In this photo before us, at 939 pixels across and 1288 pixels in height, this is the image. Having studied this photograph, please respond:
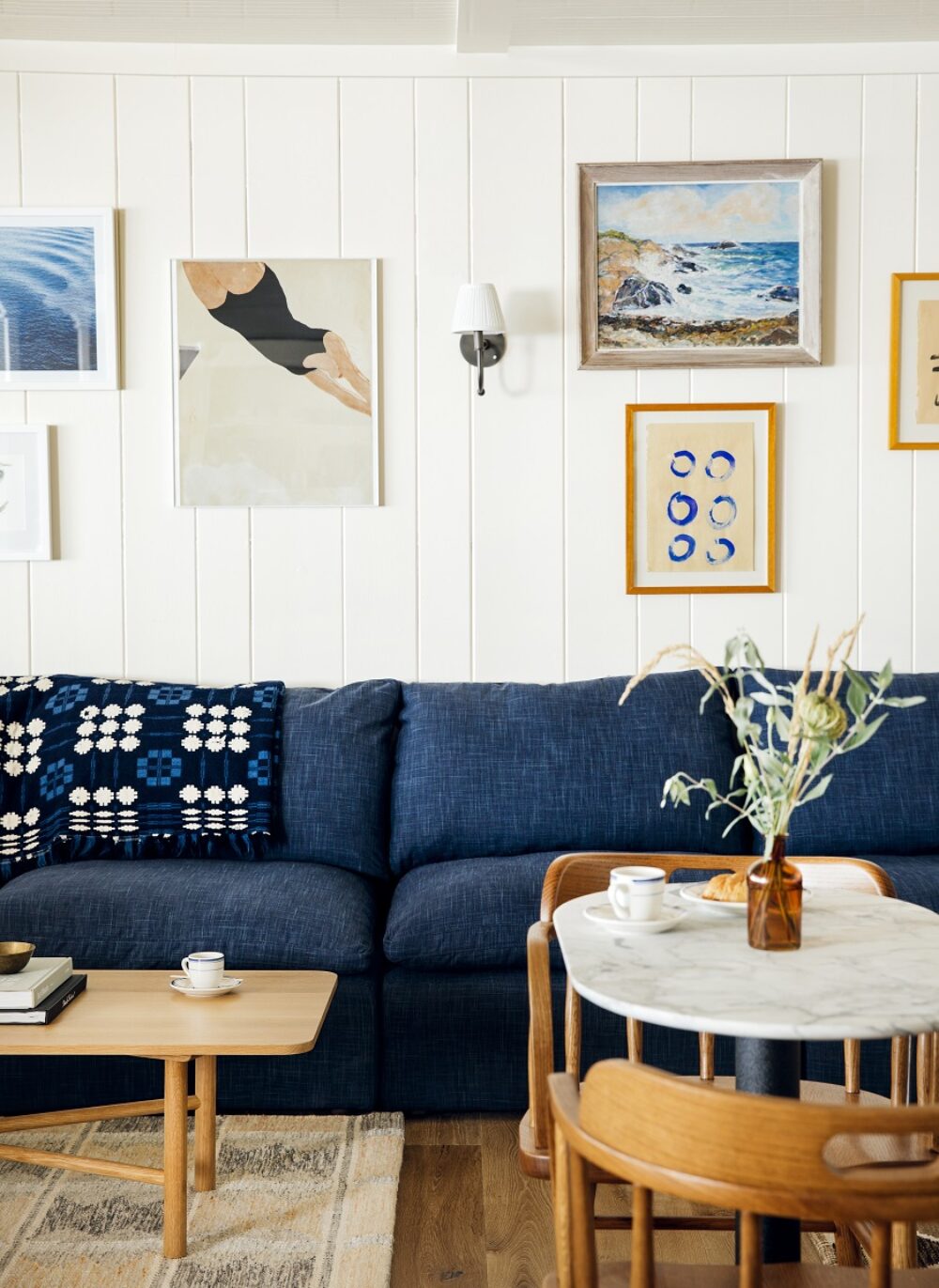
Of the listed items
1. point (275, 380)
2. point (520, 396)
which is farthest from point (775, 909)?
point (275, 380)

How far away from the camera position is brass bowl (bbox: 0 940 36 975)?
7.18 feet

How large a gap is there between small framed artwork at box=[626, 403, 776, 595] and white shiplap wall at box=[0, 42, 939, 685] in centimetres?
5

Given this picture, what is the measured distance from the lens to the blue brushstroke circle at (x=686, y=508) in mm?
3434

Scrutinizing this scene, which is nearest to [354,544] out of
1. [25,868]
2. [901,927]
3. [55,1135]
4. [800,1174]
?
[25,868]

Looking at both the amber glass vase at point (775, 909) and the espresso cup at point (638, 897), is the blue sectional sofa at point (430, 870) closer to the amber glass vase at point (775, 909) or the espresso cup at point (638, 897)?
the espresso cup at point (638, 897)

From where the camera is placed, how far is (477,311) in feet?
10.7

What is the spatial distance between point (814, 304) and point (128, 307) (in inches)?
74.9

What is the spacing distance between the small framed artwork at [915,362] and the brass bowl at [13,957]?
8.52 feet

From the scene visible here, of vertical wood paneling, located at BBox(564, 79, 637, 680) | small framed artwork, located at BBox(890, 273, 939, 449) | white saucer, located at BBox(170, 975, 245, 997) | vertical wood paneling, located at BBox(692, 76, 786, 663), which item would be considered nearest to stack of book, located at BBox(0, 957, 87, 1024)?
white saucer, located at BBox(170, 975, 245, 997)

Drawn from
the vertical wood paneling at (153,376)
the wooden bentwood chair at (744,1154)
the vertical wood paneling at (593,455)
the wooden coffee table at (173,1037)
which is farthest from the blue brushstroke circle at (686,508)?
the wooden bentwood chair at (744,1154)

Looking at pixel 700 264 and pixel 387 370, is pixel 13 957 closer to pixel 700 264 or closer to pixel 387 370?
pixel 387 370

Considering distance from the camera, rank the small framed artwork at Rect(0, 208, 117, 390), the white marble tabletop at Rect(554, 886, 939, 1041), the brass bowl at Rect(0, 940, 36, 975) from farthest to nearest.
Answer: the small framed artwork at Rect(0, 208, 117, 390), the brass bowl at Rect(0, 940, 36, 975), the white marble tabletop at Rect(554, 886, 939, 1041)

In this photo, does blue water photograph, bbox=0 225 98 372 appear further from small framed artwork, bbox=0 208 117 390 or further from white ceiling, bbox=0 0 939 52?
white ceiling, bbox=0 0 939 52

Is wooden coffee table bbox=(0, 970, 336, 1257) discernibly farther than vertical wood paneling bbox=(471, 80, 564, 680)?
No
